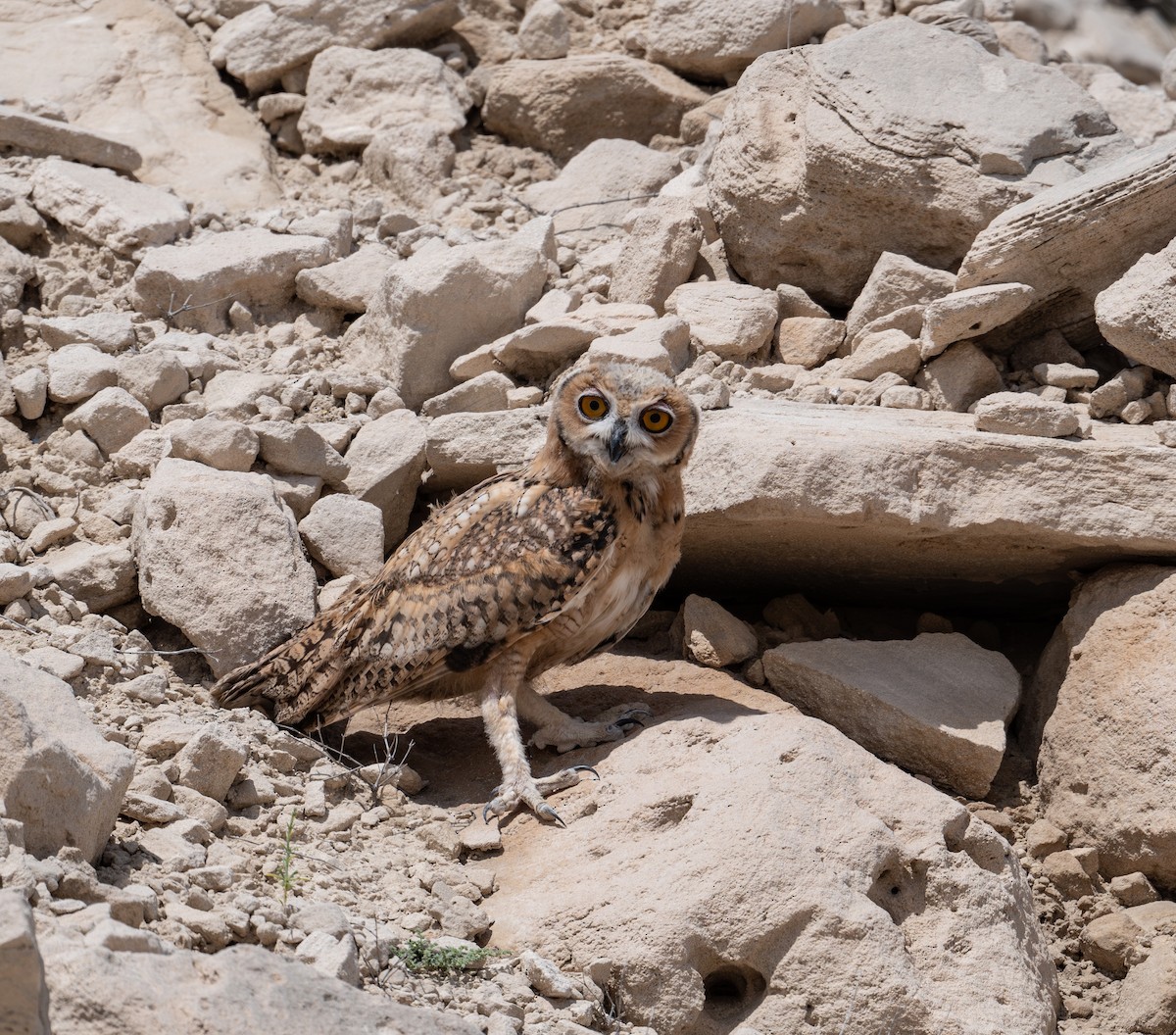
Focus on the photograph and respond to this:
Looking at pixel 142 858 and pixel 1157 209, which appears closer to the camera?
pixel 142 858

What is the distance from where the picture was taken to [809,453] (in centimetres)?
546

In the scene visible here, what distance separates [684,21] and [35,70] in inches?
163

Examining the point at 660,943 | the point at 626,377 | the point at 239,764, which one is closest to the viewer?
the point at 660,943

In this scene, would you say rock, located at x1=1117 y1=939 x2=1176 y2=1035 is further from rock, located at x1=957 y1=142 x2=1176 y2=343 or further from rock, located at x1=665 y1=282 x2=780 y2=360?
rock, located at x1=665 y1=282 x2=780 y2=360

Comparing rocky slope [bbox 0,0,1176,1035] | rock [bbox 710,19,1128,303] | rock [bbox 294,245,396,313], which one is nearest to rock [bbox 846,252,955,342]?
rocky slope [bbox 0,0,1176,1035]

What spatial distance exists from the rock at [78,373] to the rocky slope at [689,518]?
0.07 ft

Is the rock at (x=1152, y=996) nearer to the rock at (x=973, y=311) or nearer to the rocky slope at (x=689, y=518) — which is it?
the rocky slope at (x=689, y=518)

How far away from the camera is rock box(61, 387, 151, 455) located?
245 inches

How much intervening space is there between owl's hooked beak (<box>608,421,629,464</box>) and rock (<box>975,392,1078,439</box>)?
5.10 ft

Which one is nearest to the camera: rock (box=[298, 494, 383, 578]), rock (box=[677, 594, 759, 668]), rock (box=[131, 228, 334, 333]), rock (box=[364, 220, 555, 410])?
rock (box=[677, 594, 759, 668])

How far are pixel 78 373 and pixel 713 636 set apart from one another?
314 centimetres

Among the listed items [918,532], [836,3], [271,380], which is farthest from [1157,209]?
[271,380]

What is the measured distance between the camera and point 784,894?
4.33 m

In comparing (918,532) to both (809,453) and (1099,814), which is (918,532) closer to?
(809,453)
